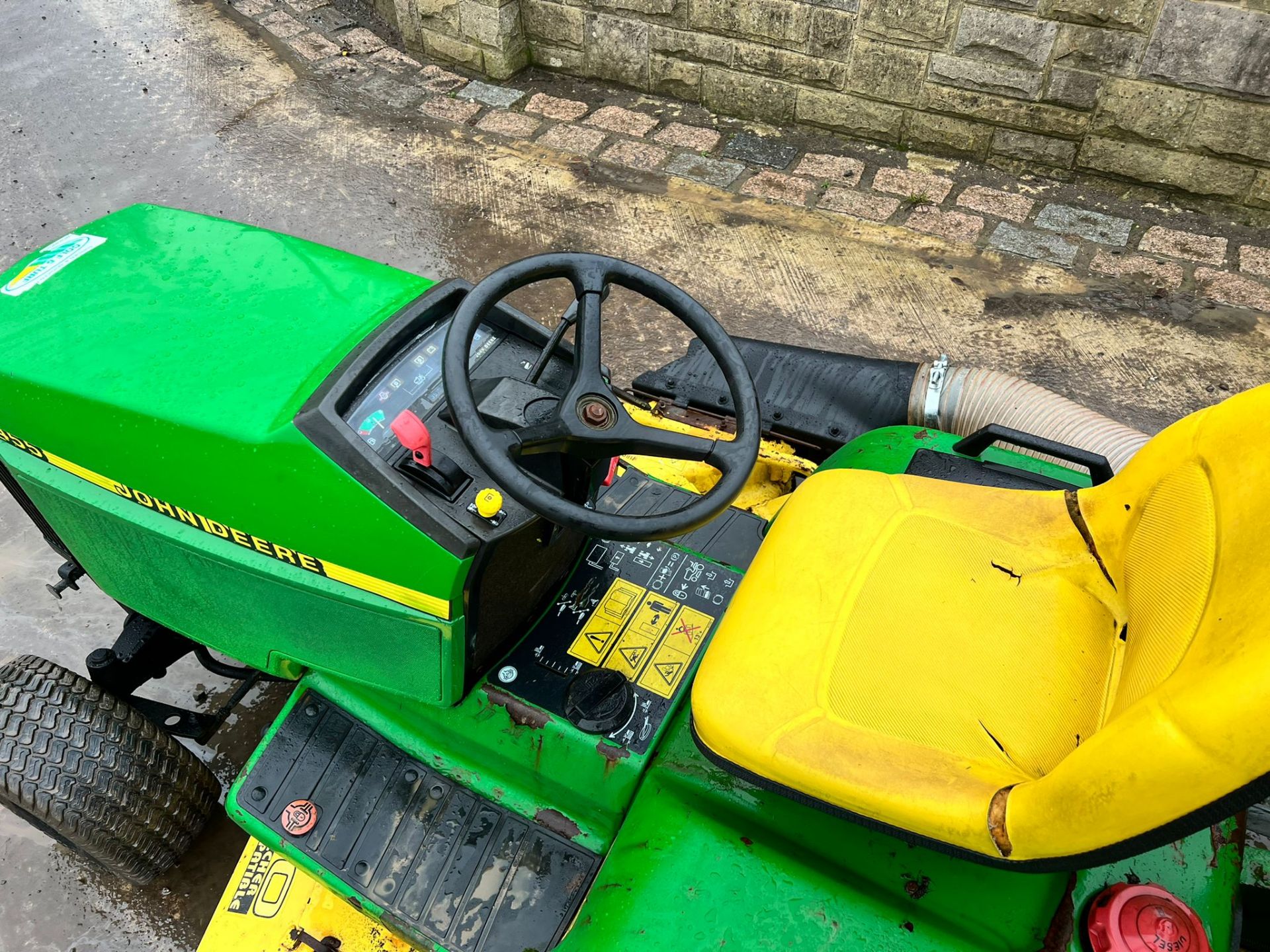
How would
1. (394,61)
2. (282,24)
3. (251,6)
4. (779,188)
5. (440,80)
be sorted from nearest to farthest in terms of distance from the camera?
(779,188) → (440,80) → (394,61) → (282,24) → (251,6)

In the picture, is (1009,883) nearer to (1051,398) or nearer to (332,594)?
(332,594)

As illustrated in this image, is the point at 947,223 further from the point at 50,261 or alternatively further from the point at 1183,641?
the point at 50,261

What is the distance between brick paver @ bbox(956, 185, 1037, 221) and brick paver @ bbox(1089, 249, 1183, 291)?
15.0 inches

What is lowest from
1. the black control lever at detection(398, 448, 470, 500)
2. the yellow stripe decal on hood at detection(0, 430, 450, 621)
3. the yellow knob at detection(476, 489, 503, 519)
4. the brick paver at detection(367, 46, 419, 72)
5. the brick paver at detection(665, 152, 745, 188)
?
the brick paver at detection(665, 152, 745, 188)

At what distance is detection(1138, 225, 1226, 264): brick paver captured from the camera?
3643 millimetres

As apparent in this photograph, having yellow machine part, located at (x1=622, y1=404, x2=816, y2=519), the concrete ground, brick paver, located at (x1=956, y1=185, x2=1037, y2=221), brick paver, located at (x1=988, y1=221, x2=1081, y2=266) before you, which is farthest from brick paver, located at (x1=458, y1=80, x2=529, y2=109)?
yellow machine part, located at (x1=622, y1=404, x2=816, y2=519)

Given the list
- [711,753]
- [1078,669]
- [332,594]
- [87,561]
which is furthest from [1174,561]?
[87,561]

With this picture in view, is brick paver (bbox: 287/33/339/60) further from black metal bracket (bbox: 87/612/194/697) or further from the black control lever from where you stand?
the black control lever

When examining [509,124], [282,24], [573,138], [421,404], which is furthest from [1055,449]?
[282,24]

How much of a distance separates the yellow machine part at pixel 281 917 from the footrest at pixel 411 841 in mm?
210

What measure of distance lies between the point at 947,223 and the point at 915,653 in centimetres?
292

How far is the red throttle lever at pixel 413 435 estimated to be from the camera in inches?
56.4

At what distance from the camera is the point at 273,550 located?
1562 mm

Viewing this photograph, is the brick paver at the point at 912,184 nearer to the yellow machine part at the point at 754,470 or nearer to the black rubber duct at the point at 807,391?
the black rubber duct at the point at 807,391
